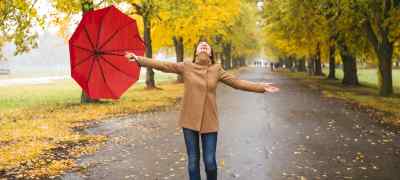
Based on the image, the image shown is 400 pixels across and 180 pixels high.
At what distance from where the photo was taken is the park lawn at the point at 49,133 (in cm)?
904

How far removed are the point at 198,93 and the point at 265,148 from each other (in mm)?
4543

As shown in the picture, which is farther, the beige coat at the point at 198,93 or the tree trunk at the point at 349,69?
the tree trunk at the point at 349,69

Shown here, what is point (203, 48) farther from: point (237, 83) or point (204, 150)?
point (204, 150)

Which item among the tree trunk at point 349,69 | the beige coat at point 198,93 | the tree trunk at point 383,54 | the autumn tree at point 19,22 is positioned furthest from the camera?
the tree trunk at point 349,69

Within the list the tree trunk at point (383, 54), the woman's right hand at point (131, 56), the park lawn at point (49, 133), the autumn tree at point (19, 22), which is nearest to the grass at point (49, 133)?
the park lawn at point (49, 133)

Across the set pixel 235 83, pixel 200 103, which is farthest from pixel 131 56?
pixel 235 83

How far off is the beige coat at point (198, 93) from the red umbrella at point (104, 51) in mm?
673

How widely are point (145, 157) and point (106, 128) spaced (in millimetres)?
4583

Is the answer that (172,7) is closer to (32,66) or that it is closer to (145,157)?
(145,157)

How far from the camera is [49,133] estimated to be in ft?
42.7

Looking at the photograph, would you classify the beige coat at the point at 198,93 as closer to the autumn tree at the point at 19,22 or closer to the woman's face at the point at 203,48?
the woman's face at the point at 203,48

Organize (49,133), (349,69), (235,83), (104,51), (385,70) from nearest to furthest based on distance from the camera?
(235,83)
(104,51)
(49,133)
(385,70)
(349,69)

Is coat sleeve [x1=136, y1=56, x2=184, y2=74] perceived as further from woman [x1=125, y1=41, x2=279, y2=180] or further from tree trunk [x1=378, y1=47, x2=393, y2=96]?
tree trunk [x1=378, y1=47, x2=393, y2=96]

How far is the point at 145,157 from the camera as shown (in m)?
9.61
